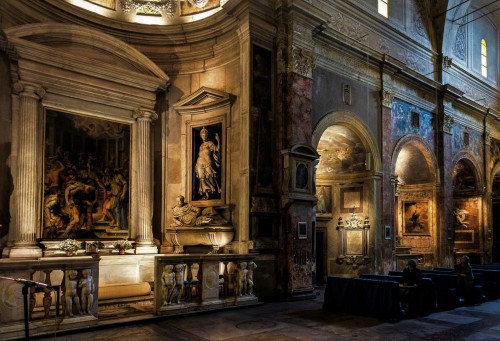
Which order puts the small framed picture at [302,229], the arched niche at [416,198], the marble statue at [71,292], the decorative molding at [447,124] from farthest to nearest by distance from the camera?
the decorative molding at [447,124], the arched niche at [416,198], the small framed picture at [302,229], the marble statue at [71,292]

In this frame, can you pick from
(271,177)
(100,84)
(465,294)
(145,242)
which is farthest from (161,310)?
(465,294)

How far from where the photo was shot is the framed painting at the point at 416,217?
1847cm

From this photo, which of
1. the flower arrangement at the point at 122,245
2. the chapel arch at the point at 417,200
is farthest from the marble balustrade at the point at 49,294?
the chapel arch at the point at 417,200

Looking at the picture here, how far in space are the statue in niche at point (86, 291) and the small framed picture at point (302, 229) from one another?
5.35m

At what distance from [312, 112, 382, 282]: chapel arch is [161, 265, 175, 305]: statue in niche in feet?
24.7

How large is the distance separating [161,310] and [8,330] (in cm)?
260

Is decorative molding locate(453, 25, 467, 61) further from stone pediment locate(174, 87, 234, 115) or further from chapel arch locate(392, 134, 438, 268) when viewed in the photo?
stone pediment locate(174, 87, 234, 115)

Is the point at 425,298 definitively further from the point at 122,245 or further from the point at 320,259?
the point at 122,245

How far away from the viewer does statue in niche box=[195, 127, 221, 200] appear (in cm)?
1217

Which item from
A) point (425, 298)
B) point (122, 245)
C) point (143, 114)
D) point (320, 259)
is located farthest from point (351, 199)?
point (122, 245)

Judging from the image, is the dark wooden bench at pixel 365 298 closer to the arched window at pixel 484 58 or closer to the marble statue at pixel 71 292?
the marble statue at pixel 71 292

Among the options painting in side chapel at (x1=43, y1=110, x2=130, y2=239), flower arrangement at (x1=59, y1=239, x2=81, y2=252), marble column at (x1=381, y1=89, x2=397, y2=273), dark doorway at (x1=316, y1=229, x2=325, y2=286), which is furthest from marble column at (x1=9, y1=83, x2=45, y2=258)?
marble column at (x1=381, y1=89, x2=397, y2=273)

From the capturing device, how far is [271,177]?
11.7 m

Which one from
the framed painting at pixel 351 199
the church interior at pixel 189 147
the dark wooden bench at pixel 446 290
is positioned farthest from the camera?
the framed painting at pixel 351 199
